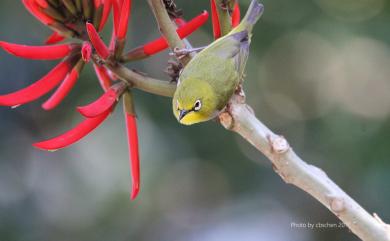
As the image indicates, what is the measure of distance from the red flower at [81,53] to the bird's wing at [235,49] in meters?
0.09

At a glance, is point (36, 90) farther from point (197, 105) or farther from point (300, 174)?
point (300, 174)

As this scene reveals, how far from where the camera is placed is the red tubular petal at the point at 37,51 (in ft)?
3.02

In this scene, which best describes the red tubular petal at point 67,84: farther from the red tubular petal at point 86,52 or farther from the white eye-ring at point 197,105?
the white eye-ring at point 197,105

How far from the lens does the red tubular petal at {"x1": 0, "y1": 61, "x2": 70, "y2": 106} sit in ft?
3.10

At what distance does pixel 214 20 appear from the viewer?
952 millimetres

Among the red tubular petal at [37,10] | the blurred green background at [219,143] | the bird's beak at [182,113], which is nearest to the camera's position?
the red tubular petal at [37,10]

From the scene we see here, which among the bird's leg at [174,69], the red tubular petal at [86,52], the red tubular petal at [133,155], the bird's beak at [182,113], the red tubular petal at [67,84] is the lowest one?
the bird's beak at [182,113]

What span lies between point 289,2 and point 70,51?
1419 millimetres

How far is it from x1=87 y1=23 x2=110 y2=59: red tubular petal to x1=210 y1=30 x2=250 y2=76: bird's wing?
0.21 metres

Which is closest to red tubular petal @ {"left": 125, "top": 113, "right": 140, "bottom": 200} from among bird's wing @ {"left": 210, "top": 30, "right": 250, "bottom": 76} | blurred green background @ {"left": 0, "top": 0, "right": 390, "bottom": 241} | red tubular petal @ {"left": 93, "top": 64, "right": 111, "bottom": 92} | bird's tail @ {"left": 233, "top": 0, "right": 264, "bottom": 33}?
red tubular petal @ {"left": 93, "top": 64, "right": 111, "bottom": 92}

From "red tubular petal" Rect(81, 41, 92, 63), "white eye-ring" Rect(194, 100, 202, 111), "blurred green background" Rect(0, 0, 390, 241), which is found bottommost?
"blurred green background" Rect(0, 0, 390, 241)

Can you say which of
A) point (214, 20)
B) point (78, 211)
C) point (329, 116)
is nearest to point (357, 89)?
point (329, 116)

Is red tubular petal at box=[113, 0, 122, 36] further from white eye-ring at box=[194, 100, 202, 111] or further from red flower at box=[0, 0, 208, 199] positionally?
white eye-ring at box=[194, 100, 202, 111]

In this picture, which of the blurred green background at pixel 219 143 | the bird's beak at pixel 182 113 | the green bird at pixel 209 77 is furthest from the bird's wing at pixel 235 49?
the blurred green background at pixel 219 143
